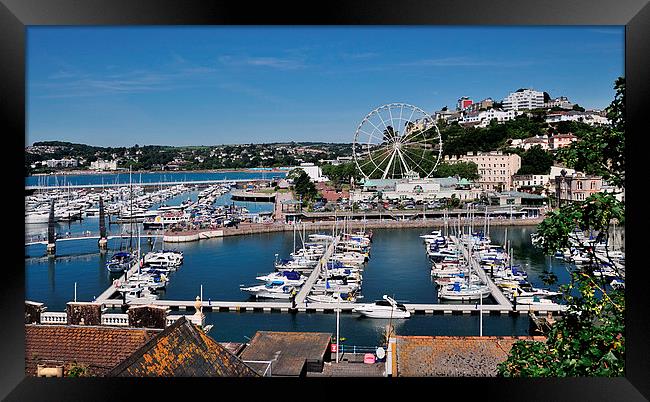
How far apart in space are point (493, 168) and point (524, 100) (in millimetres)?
2147

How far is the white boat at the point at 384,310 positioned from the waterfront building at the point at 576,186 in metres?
2.17

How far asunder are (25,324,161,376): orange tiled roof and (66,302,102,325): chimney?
0.25m

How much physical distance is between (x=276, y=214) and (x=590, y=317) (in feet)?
52.9

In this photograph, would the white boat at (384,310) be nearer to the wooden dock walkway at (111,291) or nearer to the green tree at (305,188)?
the wooden dock walkway at (111,291)

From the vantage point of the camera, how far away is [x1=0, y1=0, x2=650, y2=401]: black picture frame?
1.73 metres

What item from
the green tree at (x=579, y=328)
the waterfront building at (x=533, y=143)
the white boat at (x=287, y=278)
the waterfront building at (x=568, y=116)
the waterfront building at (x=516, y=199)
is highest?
the waterfront building at (x=568, y=116)

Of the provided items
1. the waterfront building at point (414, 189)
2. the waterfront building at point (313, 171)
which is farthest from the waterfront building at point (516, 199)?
the waterfront building at point (313, 171)

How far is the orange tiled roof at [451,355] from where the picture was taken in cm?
364

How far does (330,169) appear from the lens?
1997cm

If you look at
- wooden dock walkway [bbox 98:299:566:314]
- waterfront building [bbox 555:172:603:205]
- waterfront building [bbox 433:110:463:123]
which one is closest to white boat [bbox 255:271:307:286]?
wooden dock walkway [bbox 98:299:566:314]

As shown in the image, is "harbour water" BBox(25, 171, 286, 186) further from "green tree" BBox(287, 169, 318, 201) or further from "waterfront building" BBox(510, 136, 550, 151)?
"waterfront building" BBox(510, 136, 550, 151)
